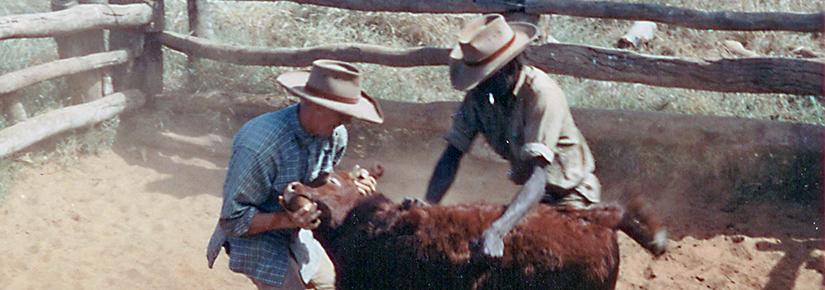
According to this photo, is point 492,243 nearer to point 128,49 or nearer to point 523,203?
point 523,203

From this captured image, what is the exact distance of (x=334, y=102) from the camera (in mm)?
3836

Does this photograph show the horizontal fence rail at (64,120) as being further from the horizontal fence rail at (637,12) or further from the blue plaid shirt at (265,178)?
the blue plaid shirt at (265,178)

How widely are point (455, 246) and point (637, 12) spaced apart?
3747 millimetres

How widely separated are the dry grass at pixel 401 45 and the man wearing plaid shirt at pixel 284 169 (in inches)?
154

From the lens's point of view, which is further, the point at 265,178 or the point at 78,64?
the point at 78,64

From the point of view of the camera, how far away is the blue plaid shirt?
3.88m

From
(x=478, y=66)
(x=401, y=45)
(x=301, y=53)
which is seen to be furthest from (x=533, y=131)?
(x=401, y=45)

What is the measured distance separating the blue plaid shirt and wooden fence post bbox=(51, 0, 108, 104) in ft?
15.5

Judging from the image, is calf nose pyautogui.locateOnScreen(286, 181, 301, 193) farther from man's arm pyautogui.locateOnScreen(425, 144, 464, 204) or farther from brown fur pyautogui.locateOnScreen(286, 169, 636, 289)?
man's arm pyautogui.locateOnScreen(425, 144, 464, 204)

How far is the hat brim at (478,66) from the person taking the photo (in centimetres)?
418

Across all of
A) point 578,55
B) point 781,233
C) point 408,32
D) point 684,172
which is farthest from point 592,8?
point 408,32

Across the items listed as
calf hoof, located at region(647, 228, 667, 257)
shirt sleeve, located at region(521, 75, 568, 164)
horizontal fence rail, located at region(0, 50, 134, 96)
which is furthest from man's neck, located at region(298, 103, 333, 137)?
horizontal fence rail, located at region(0, 50, 134, 96)

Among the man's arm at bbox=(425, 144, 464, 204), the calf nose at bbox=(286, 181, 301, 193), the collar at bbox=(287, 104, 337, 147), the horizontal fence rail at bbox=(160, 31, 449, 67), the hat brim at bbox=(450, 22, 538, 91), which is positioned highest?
the hat brim at bbox=(450, 22, 538, 91)

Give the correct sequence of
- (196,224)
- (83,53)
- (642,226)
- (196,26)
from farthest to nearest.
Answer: (196,26), (83,53), (196,224), (642,226)
